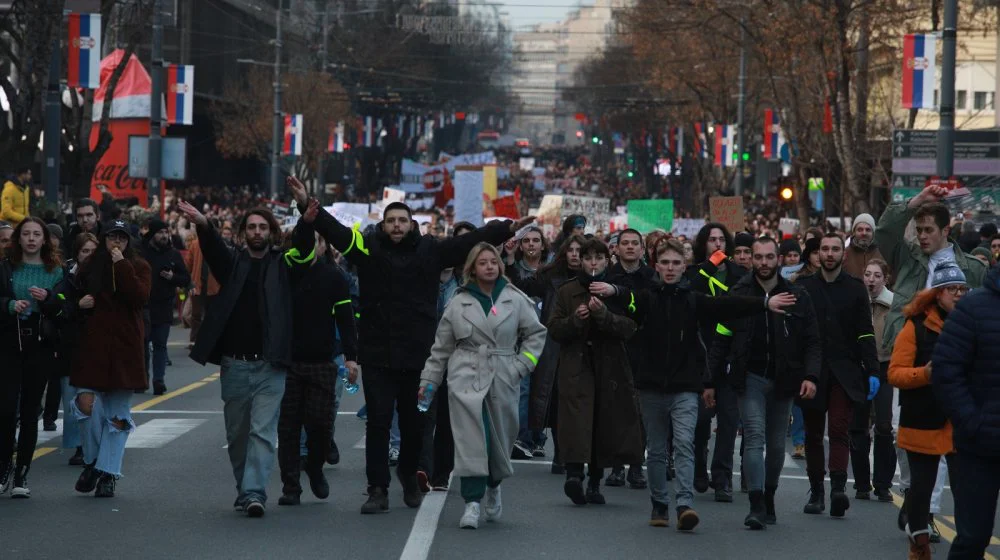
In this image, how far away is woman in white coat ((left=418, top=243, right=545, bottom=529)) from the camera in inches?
414

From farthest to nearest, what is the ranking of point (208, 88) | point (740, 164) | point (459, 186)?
1. point (208, 88)
2. point (740, 164)
3. point (459, 186)

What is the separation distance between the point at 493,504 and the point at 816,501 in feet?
7.23

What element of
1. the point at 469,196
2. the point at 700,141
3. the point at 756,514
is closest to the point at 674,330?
the point at 756,514

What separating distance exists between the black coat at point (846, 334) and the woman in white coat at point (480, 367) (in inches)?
82.6

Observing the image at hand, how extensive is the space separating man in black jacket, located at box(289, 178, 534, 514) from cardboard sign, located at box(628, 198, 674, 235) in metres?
19.8

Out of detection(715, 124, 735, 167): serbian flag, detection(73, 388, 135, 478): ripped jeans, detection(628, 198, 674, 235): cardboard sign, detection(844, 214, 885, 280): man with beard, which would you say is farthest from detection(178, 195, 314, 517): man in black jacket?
detection(715, 124, 735, 167): serbian flag

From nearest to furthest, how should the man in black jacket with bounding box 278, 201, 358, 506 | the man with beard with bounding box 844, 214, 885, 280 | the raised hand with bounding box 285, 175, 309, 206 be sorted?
the raised hand with bounding box 285, 175, 309, 206, the man in black jacket with bounding box 278, 201, 358, 506, the man with beard with bounding box 844, 214, 885, 280

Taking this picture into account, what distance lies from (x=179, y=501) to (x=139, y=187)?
28.7 m

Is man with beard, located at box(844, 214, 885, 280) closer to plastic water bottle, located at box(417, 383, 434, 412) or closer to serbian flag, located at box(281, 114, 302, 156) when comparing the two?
plastic water bottle, located at box(417, 383, 434, 412)

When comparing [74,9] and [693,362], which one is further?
[74,9]

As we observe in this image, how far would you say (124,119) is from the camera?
132 feet

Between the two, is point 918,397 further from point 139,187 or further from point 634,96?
point 634,96

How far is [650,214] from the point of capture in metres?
31.2

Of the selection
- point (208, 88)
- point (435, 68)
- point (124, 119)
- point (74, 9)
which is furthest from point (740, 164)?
point (435, 68)
